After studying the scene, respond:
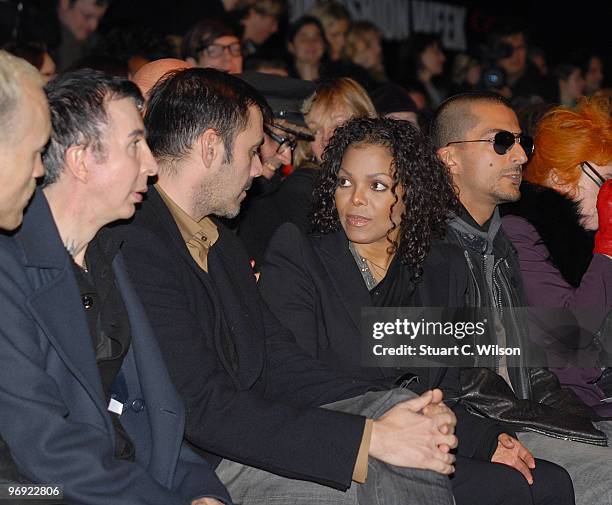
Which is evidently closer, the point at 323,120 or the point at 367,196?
the point at 367,196

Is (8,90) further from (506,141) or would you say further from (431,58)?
(431,58)

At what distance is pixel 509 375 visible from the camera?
405 cm

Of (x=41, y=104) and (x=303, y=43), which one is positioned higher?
(x=303, y=43)

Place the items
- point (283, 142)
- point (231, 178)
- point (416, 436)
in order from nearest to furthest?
point (416, 436) → point (231, 178) → point (283, 142)

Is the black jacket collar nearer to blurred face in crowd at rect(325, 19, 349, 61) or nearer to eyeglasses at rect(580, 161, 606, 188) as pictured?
eyeglasses at rect(580, 161, 606, 188)

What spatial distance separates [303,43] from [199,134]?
17.0 ft

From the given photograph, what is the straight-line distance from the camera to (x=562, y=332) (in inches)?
163

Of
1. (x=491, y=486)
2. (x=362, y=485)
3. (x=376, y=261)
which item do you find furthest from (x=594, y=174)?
(x=362, y=485)

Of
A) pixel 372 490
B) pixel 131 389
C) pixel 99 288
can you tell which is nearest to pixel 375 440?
pixel 372 490

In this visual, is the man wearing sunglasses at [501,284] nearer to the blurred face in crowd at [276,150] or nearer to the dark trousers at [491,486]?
the dark trousers at [491,486]

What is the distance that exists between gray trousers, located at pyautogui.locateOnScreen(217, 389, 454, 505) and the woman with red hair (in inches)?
53.5

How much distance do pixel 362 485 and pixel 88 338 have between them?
3.08 feet

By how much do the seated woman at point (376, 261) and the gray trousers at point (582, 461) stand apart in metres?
0.11

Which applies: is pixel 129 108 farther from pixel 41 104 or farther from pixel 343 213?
pixel 343 213
